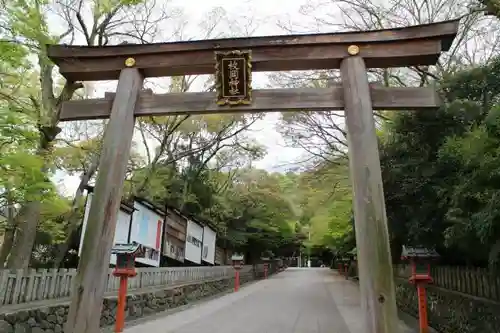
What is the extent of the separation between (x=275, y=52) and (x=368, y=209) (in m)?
2.96

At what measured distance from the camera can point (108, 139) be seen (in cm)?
598

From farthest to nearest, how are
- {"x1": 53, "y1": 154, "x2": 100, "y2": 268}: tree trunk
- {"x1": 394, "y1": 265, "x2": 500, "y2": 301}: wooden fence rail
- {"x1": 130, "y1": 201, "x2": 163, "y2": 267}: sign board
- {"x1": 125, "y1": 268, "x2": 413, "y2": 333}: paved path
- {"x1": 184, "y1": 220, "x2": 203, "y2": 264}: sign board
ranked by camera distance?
{"x1": 184, "y1": 220, "x2": 203, "y2": 264}: sign board, {"x1": 53, "y1": 154, "x2": 100, "y2": 268}: tree trunk, {"x1": 130, "y1": 201, "x2": 163, "y2": 267}: sign board, {"x1": 125, "y1": 268, "x2": 413, "y2": 333}: paved path, {"x1": 394, "y1": 265, "x2": 500, "y2": 301}: wooden fence rail

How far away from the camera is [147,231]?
12758mm

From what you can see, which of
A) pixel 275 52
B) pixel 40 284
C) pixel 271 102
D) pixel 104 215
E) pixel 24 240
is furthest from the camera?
pixel 24 240

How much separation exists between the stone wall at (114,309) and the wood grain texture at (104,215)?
1.87m

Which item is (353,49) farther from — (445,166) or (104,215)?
(104,215)

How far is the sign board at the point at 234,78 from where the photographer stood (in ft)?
20.3

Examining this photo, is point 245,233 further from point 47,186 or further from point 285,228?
point 47,186

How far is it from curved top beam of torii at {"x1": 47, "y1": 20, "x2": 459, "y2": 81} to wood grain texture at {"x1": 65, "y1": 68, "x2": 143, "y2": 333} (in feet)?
1.33

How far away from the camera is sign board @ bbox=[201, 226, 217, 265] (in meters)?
20.1

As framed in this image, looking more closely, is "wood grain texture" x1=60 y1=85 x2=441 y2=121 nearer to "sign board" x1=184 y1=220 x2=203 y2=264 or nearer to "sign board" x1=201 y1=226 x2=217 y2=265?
"sign board" x1=184 y1=220 x2=203 y2=264

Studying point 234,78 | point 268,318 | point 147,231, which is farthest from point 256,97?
point 147,231

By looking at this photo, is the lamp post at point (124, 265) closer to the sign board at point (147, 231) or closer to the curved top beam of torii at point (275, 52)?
the sign board at point (147, 231)

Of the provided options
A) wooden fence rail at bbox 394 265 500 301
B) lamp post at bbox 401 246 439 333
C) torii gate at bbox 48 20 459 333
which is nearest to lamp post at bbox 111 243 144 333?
torii gate at bbox 48 20 459 333
